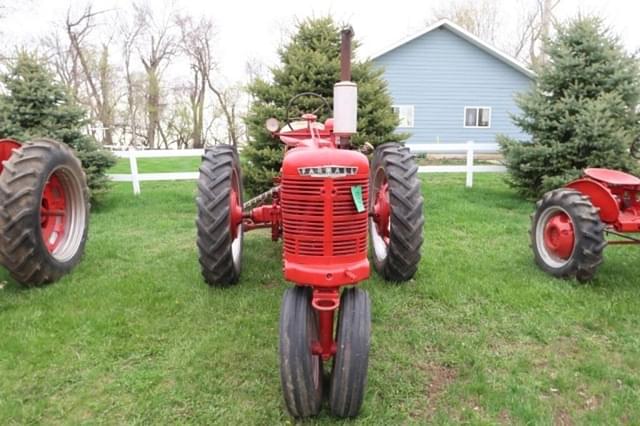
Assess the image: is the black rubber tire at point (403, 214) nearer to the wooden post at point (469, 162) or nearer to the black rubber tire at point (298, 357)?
the black rubber tire at point (298, 357)

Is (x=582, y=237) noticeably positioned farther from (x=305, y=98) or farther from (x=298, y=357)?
(x=305, y=98)

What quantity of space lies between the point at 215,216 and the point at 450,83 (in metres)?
14.8

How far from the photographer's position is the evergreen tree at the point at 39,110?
7.01 meters

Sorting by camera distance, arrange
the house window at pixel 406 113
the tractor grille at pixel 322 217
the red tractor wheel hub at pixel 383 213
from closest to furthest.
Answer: the tractor grille at pixel 322 217 → the red tractor wheel hub at pixel 383 213 → the house window at pixel 406 113

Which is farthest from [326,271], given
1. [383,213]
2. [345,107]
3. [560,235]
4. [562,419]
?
[560,235]

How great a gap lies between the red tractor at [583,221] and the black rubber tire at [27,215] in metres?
4.42

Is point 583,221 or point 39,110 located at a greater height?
point 39,110

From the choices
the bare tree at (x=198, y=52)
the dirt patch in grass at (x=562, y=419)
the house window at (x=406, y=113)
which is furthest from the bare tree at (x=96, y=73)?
the dirt patch in grass at (x=562, y=419)

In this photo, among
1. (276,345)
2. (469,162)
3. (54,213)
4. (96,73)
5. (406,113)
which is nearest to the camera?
(276,345)

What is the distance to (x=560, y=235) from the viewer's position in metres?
4.17

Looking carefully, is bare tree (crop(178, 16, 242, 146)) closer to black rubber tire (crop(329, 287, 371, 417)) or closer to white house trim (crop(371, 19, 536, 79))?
white house trim (crop(371, 19, 536, 79))

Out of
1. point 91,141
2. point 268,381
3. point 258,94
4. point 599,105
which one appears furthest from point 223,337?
point 599,105

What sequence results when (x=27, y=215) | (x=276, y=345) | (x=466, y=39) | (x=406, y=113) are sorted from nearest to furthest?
1. (x=276, y=345)
2. (x=27, y=215)
3. (x=466, y=39)
4. (x=406, y=113)

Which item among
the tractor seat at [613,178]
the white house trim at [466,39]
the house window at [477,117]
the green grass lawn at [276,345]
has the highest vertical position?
the white house trim at [466,39]
